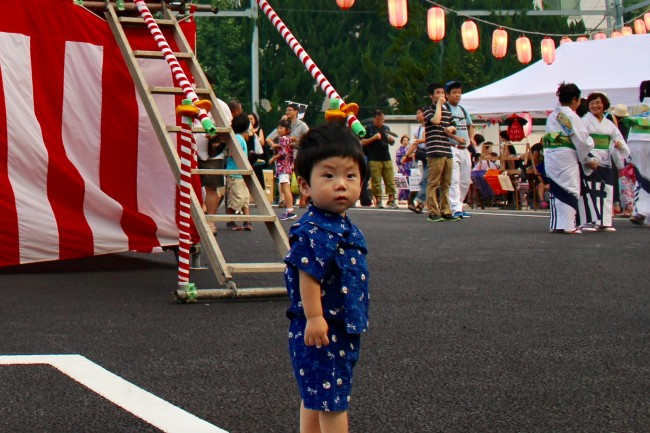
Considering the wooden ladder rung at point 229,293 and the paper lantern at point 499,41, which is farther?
the paper lantern at point 499,41

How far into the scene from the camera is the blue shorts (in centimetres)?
323

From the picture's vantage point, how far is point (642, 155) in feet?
49.0

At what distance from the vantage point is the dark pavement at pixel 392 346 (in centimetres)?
413

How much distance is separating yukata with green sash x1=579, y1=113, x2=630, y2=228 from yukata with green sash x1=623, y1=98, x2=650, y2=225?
1265 mm

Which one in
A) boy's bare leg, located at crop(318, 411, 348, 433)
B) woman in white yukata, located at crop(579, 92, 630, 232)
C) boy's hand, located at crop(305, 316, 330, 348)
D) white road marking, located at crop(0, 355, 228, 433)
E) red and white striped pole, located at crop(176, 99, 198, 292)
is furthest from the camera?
woman in white yukata, located at crop(579, 92, 630, 232)

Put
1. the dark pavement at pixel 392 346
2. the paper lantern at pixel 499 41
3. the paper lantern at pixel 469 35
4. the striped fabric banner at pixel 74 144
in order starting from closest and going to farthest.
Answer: the dark pavement at pixel 392 346, the striped fabric banner at pixel 74 144, the paper lantern at pixel 499 41, the paper lantern at pixel 469 35

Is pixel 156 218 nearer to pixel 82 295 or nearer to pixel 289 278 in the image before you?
pixel 82 295

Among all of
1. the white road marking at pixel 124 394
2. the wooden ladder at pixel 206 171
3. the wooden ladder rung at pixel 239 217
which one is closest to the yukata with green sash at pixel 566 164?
the wooden ladder at pixel 206 171

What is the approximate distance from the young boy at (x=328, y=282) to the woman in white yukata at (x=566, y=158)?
1023 cm

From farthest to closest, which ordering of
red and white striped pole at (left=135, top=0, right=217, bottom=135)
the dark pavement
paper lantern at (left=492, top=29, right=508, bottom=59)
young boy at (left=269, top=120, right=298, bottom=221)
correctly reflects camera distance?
paper lantern at (left=492, top=29, right=508, bottom=59)
young boy at (left=269, top=120, right=298, bottom=221)
red and white striped pole at (left=135, top=0, right=217, bottom=135)
the dark pavement

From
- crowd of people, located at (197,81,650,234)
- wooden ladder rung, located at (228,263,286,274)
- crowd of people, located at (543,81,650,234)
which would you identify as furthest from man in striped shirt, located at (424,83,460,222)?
wooden ladder rung, located at (228,263,286,274)

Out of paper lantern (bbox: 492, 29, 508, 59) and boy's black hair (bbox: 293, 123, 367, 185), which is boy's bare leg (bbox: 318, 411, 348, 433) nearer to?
boy's black hair (bbox: 293, 123, 367, 185)

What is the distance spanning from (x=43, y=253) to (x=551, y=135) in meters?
6.92

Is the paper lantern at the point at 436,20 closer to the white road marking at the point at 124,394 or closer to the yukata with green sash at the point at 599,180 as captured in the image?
the yukata with green sash at the point at 599,180
